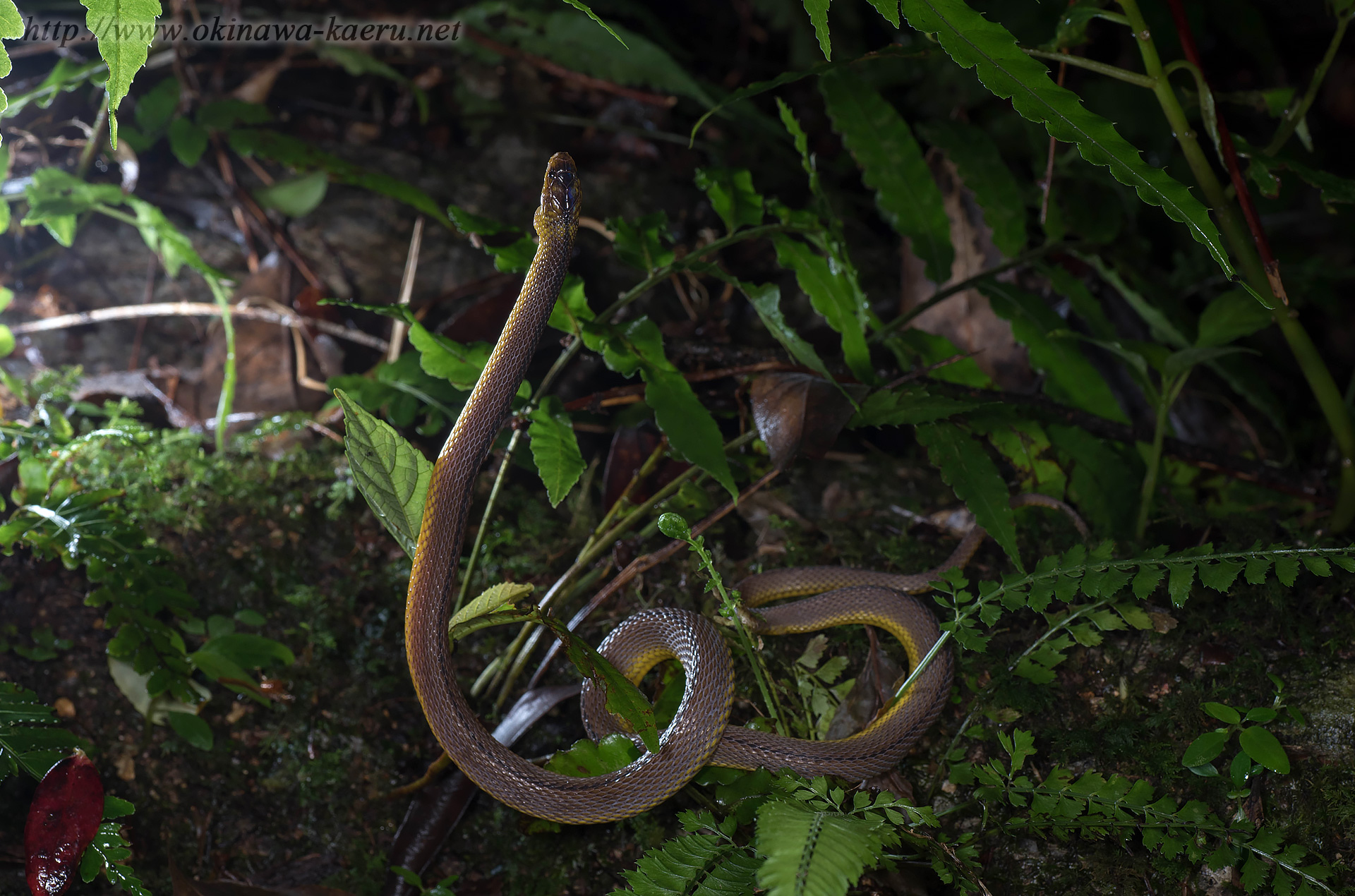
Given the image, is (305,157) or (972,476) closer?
(972,476)

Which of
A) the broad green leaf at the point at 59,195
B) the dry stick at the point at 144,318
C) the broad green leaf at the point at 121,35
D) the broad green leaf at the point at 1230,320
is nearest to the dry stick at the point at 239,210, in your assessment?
the dry stick at the point at 144,318

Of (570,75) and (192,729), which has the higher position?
(570,75)

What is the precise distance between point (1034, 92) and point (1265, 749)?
2.30 metres

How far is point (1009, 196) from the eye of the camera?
3.93 m

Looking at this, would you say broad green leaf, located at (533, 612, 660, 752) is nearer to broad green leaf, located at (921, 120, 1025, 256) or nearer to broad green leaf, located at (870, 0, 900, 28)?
broad green leaf, located at (870, 0, 900, 28)

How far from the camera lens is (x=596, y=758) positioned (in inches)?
109

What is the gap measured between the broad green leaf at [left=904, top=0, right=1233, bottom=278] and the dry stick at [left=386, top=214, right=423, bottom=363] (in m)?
2.90

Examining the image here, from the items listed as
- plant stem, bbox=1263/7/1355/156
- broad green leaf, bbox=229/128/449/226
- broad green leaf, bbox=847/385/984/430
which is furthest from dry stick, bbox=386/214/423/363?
plant stem, bbox=1263/7/1355/156

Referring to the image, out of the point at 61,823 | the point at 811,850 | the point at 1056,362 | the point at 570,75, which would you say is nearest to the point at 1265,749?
the point at 811,850

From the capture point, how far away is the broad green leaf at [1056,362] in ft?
12.0

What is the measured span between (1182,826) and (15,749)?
3943 mm

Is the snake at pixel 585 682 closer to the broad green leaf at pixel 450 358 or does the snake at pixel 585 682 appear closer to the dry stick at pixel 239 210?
the broad green leaf at pixel 450 358

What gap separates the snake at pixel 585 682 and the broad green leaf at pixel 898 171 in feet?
5.03

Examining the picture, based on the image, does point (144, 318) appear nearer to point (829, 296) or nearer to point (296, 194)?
point (296, 194)
